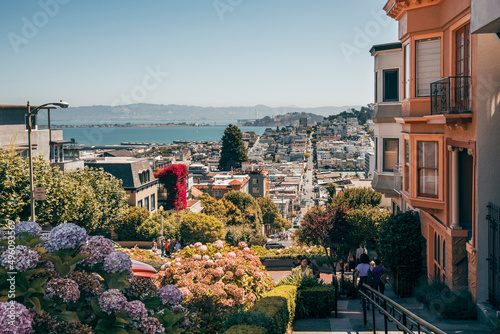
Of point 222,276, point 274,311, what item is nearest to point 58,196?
point 222,276

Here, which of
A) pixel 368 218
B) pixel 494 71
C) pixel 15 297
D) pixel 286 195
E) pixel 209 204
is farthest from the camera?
pixel 286 195

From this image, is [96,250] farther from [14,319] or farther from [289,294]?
[289,294]

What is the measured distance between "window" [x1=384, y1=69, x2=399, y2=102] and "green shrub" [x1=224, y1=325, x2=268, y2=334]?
16198 millimetres

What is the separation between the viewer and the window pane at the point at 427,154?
14286 millimetres

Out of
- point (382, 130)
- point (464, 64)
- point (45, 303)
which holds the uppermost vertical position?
point (464, 64)

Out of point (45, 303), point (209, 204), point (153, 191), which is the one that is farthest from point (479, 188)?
point (209, 204)

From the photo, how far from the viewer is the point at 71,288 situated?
4.05 metres

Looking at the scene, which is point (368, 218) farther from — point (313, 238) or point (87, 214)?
point (87, 214)

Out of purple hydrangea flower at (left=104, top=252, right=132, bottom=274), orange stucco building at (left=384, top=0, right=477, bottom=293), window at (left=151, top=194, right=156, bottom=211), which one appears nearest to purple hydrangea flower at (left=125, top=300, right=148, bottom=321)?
purple hydrangea flower at (left=104, top=252, right=132, bottom=274)

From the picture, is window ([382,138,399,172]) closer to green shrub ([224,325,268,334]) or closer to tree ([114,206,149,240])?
green shrub ([224,325,268,334])

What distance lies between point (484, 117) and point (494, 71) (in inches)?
40.0

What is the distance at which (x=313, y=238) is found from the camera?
20922 mm

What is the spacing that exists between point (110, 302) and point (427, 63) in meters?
12.5

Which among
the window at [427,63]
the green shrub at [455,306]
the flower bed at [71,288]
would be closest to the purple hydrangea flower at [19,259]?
the flower bed at [71,288]
